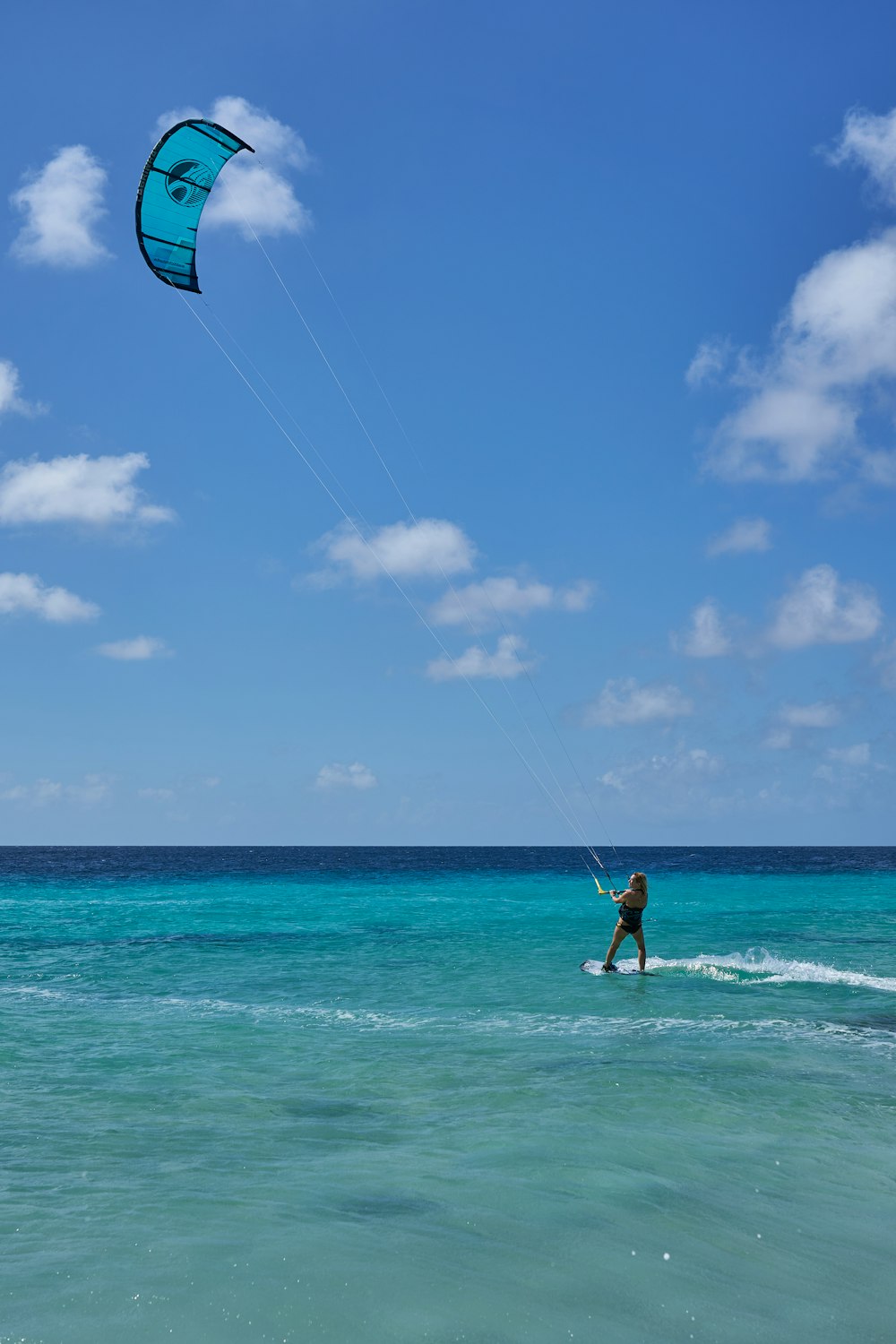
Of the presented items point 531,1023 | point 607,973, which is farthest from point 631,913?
point 531,1023

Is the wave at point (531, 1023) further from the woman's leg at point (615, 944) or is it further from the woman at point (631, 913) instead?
the woman at point (631, 913)

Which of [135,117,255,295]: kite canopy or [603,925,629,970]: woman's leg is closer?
[135,117,255,295]: kite canopy

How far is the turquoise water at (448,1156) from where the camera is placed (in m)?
5.44

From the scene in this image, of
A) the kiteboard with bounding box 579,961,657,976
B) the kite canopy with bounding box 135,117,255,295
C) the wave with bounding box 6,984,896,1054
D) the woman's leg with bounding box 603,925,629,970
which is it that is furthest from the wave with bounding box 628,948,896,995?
the kite canopy with bounding box 135,117,255,295

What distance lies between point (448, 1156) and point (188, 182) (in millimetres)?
14782

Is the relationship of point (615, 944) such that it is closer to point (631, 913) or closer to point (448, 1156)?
point (631, 913)

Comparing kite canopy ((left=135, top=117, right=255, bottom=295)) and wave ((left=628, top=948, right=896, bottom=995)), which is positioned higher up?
kite canopy ((left=135, top=117, right=255, bottom=295))

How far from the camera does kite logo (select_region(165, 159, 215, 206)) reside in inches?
601

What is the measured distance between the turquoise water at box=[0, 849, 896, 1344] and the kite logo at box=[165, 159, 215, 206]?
12928 millimetres

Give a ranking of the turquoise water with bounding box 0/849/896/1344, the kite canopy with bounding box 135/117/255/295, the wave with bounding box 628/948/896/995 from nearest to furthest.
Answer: the turquoise water with bounding box 0/849/896/1344 < the kite canopy with bounding box 135/117/255/295 < the wave with bounding box 628/948/896/995

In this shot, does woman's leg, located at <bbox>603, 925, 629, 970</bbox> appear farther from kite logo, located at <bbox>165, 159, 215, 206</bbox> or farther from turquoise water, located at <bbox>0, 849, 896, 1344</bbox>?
kite logo, located at <bbox>165, 159, 215, 206</bbox>

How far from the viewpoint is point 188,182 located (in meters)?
15.5

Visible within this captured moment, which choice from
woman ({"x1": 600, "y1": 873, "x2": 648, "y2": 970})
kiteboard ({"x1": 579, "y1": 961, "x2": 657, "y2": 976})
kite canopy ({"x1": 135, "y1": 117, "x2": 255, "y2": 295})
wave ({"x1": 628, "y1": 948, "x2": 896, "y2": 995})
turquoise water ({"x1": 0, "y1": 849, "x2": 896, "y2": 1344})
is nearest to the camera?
turquoise water ({"x1": 0, "y1": 849, "x2": 896, "y2": 1344})

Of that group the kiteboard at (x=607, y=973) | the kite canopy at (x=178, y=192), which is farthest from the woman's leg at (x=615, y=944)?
the kite canopy at (x=178, y=192)
